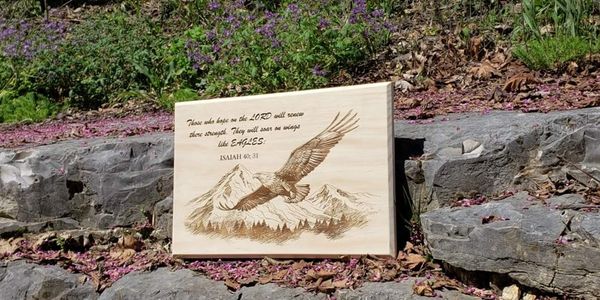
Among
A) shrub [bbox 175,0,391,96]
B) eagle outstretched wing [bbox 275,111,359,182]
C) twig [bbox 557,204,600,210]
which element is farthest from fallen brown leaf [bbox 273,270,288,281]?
shrub [bbox 175,0,391,96]

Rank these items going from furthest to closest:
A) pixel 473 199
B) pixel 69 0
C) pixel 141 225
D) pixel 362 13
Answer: pixel 69 0, pixel 362 13, pixel 141 225, pixel 473 199

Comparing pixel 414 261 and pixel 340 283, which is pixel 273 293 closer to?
pixel 340 283

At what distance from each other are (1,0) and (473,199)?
9.37 m

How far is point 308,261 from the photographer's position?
3.24 m

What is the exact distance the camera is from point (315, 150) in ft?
10.8

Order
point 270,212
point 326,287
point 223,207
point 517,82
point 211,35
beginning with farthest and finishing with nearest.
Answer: point 211,35
point 517,82
point 223,207
point 270,212
point 326,287

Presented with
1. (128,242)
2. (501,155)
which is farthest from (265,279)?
(501,155)

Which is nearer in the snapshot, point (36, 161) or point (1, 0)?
point (36, 161)

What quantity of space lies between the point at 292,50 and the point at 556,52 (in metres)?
1.94

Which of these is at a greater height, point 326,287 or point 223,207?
point 223,207

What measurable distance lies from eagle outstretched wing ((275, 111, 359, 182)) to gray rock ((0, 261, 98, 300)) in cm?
112

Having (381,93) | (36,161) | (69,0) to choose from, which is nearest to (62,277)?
(36,161)

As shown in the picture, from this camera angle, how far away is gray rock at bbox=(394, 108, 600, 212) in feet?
10.0

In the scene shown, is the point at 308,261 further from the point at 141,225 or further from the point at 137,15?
the point at 137,15
